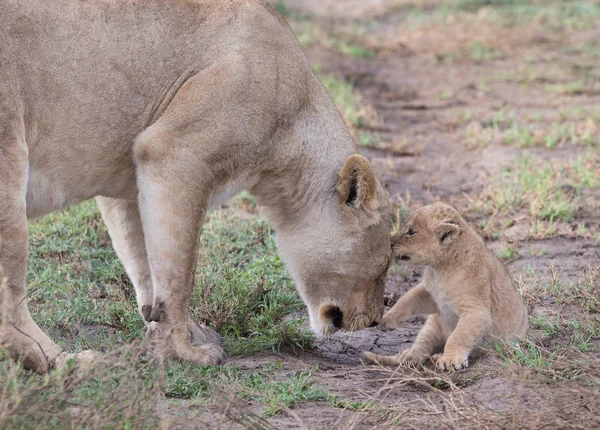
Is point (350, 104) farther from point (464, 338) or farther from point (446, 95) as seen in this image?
point (464, 338)

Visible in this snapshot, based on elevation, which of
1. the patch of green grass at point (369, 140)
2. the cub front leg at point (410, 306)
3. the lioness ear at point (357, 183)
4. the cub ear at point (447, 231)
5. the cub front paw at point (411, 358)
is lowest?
the cub front paw at point (411, 358)

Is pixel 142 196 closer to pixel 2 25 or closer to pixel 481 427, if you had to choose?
pixel 2 25

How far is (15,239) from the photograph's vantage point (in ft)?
14.1

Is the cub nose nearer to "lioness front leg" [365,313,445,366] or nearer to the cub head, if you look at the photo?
"lioness front leg" [365,313,445,366]

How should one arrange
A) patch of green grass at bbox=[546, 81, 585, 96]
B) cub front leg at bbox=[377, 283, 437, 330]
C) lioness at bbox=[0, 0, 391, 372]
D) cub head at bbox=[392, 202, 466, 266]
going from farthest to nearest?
patch of green grass at bbox=[546, 81, 585, 96] < cub front leg at bbox=[377, 283, 437, 330] < cub head at bbox=[392, 202, 466, 266] < lioness at bbox=[0, 0, 391, 372]

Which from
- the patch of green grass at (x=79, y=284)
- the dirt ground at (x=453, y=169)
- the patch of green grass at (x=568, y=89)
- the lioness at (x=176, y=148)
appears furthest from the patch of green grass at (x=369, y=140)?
the lioness at (x=176, y=148)

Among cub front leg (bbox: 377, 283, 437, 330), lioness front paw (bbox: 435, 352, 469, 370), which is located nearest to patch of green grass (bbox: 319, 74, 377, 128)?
cub front leg (bbox: 377, 283, 437, 330)

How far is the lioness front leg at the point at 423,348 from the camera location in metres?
5.01

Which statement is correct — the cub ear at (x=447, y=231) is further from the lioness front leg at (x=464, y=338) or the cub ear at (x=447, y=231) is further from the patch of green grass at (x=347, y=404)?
the patch of green grass at (x=347, y=404)

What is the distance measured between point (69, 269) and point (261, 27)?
1905mm

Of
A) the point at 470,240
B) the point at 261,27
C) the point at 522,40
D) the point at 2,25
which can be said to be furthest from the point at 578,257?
the point at 522,40

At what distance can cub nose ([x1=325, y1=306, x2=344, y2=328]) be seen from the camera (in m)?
5.14

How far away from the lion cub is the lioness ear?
0.29 m

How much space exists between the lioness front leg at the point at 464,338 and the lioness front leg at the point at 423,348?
0.65 ft
